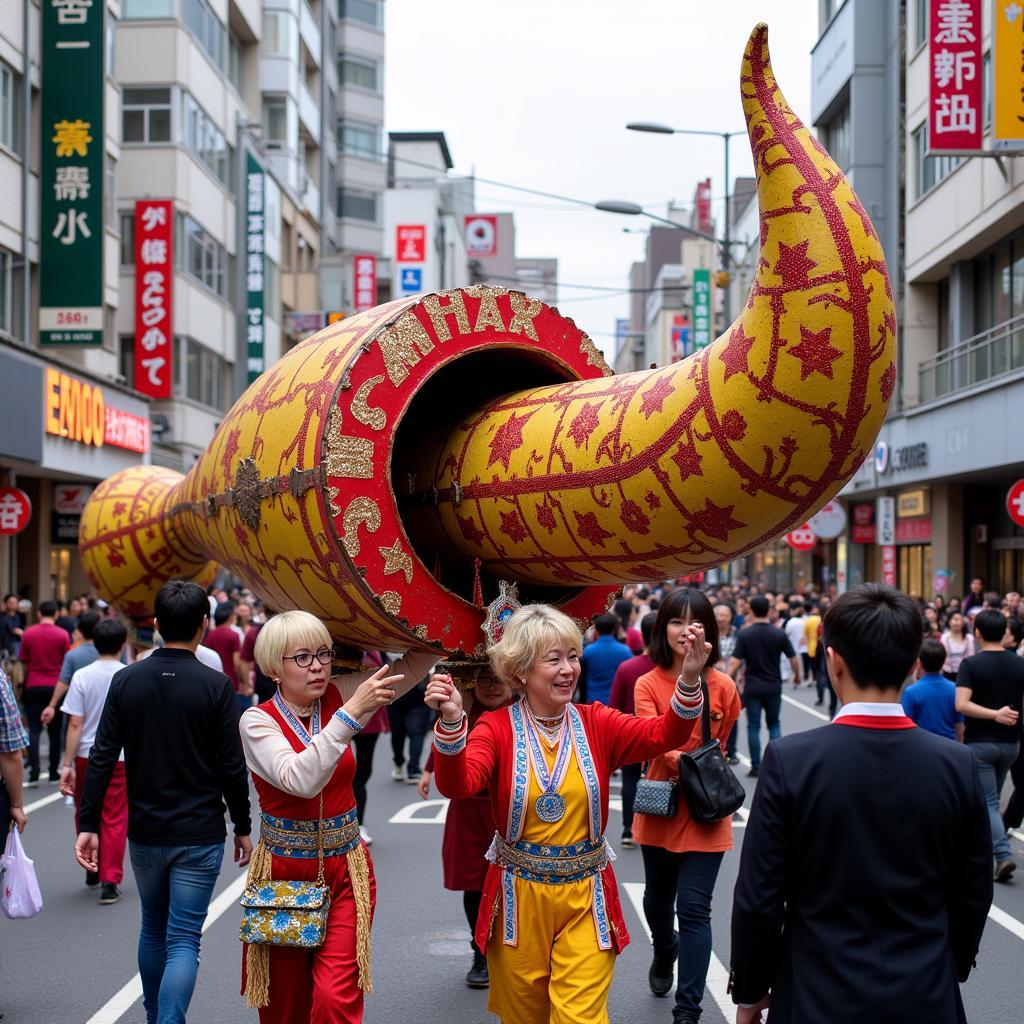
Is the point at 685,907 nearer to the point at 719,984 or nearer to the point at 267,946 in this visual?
the point at 719,984

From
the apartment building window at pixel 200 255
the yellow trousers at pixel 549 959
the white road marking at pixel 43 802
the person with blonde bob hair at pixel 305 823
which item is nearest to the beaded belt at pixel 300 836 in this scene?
the person with blonde bob hair at pixel 305 823

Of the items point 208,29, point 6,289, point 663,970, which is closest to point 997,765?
point 663,970

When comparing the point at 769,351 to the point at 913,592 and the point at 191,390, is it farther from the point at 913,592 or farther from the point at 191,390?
the point at 191,390

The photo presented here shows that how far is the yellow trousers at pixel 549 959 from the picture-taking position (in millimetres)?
4000

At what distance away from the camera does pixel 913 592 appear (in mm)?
27719

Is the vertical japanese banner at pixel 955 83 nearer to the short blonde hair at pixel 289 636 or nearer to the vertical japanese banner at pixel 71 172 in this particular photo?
the vertical japanese banner at pixel 71 172

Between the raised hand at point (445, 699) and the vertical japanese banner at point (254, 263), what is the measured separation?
30439 millimetres

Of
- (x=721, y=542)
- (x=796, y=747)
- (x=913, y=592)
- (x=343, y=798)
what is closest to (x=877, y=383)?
(x=721, y=542)

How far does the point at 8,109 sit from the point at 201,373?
457 inches

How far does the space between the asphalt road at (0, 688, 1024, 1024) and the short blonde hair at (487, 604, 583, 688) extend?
2.37 m

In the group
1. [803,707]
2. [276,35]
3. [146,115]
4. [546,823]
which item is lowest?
[803,707]

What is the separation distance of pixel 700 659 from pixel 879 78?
26.9 meters

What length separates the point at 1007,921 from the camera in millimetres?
7484

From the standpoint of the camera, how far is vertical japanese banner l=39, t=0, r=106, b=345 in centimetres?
2033
